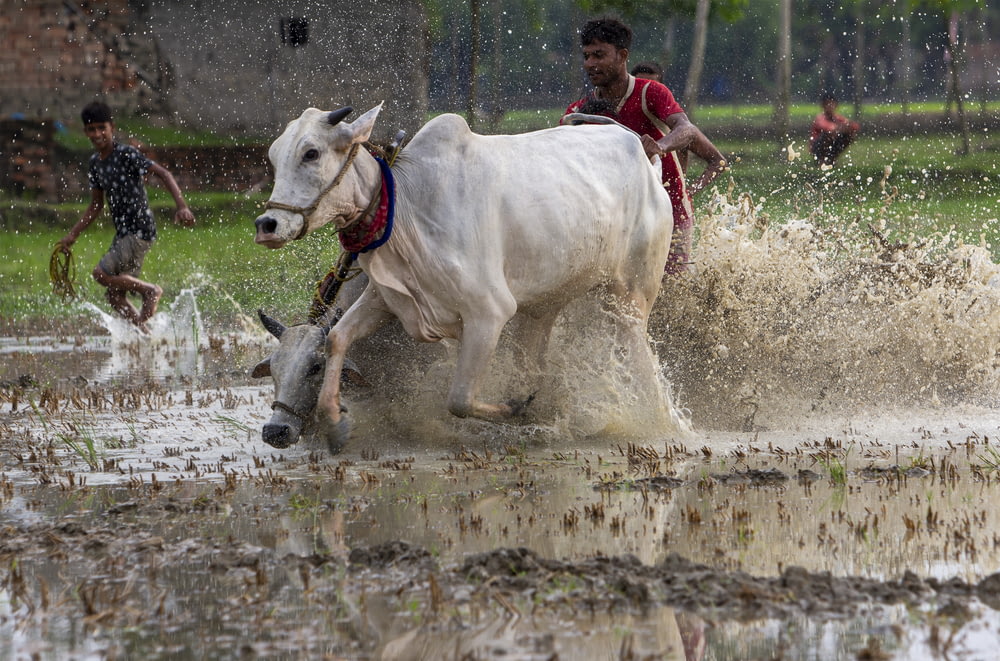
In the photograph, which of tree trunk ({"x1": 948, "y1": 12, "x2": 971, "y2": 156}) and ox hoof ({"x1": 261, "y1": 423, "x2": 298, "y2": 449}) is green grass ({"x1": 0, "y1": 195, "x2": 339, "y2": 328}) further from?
tree trunk ({"x1": 948, "y1": 12, "x2": 971, "y2": 156})

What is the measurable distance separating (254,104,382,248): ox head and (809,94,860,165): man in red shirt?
1499 centimetres

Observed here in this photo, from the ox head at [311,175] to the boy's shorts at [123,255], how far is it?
5.55 metres

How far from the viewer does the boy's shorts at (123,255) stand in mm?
11008

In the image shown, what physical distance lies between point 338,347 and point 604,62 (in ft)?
6.81

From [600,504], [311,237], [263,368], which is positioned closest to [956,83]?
[311,237]

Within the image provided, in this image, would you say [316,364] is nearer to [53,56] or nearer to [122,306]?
[122,306]

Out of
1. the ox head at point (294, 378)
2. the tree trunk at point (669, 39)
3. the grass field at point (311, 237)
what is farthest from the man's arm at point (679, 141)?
the tree trunk at point (669, 39)

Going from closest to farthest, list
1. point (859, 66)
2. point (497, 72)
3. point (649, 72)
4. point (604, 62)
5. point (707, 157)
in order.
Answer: point (604, 62) < point (707, 157) < point (649, 72) < point (497, 72) < point (859, 66)

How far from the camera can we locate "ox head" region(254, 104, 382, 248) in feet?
18.2

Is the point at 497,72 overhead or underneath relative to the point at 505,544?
overhead

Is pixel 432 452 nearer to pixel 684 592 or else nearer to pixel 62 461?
pixel 62 461

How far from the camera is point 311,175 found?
5.66m

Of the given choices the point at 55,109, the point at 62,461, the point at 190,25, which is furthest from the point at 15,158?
the point at 62,461

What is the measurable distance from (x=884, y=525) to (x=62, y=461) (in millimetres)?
3468
